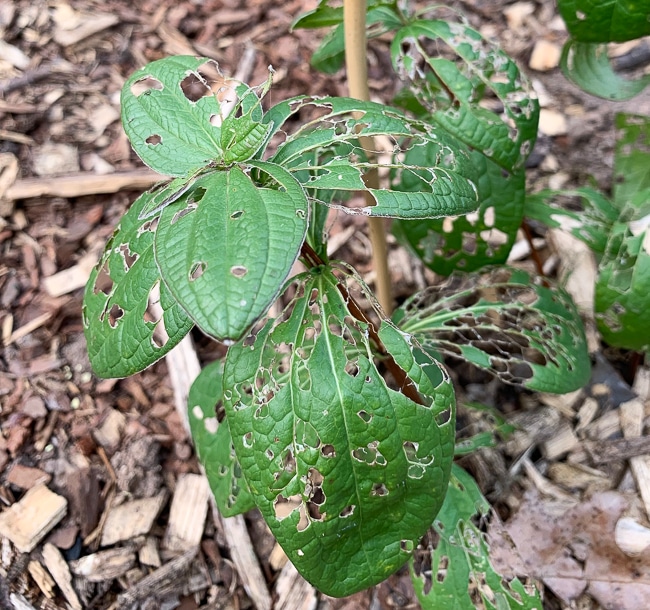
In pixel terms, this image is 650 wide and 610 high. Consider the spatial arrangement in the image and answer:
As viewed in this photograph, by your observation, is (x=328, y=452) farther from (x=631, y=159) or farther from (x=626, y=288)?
(x=631, y=159)

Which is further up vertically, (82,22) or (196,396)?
(82,22)

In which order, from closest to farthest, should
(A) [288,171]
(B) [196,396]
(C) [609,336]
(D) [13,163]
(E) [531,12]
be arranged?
(A) [288,171]
(B) [196,396]
(C) [609,336]
(D) [13,163]
(E) [531,12]

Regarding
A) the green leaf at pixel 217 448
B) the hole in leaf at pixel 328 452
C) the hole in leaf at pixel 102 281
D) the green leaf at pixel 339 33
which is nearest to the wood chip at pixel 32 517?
the green leaf at pixel 217 448

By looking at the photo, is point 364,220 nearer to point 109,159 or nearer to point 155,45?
point 109,159

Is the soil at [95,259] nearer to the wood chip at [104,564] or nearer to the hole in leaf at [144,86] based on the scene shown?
the wood chip at [104,564]

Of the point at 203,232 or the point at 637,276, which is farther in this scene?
the point at 637,276

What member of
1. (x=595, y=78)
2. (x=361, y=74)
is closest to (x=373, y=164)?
(x=361, y=74)

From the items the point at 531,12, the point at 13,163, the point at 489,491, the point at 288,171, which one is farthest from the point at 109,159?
the point at 531,12
